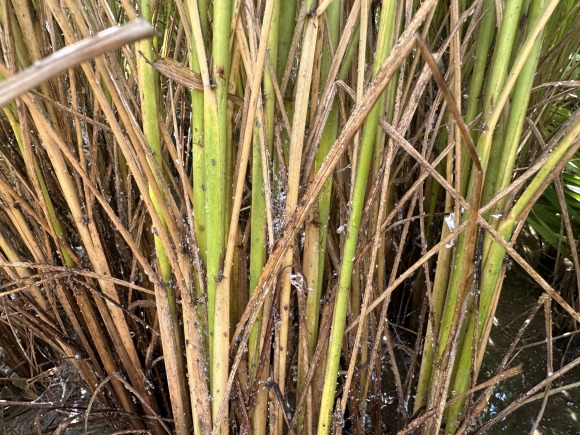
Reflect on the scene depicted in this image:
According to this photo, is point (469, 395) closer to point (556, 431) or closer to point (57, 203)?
point (556, 431)

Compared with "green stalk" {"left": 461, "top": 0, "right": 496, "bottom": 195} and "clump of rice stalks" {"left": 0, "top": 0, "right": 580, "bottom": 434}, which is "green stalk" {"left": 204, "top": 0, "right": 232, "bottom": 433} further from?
"green stalk" {"left": 461, "top": 0, "right": 496, "bottom": 195}

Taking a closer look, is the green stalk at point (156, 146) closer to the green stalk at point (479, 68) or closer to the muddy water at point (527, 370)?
the green stalk at point (479, 68)

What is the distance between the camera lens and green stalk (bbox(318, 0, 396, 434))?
1.59 ft

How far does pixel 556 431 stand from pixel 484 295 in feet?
2.08

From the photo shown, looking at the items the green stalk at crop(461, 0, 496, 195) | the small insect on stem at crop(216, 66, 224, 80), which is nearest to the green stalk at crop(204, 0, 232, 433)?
the small insect on stem at crop(216, 66, 224, 80)

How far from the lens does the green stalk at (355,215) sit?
485 millimetres

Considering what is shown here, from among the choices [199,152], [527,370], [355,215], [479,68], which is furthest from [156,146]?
[527,370]

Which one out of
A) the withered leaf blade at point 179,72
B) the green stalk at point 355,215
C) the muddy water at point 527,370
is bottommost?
the muddy water at point 527,370

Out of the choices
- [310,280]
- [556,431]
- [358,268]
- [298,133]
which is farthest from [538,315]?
[298,133]

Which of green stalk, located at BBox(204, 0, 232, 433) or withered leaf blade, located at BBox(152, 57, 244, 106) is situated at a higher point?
withered leaf blade, located at BBox(152, 57, 244, 106)

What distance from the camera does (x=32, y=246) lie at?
0.75m

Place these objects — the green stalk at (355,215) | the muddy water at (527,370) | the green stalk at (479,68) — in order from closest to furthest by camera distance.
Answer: the green stalk at (355,215), the green stalk at (479,68), the muddy water at (527,370)

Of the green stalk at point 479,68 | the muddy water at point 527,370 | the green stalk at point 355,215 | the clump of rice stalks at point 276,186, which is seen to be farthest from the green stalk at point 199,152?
the muddy water at point 527,370

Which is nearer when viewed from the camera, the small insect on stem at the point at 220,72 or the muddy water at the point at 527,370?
the small insect on stem at the point at 220,72
